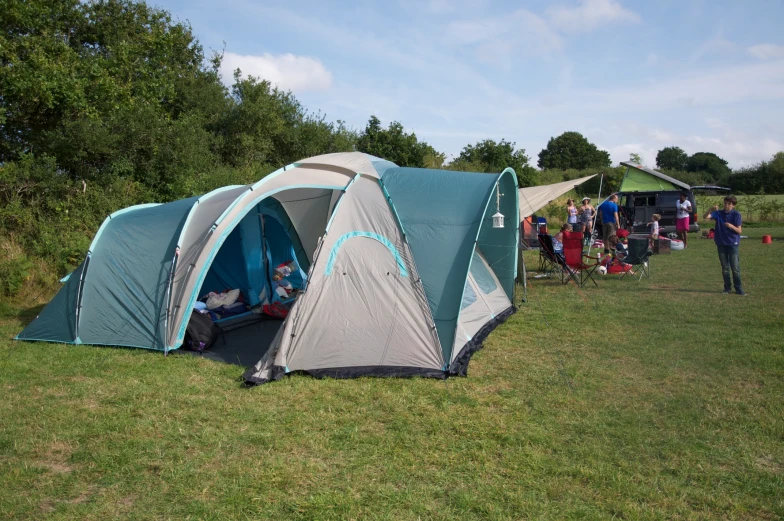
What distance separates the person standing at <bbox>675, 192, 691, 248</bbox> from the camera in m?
14.7

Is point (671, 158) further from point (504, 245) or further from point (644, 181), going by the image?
point (504, 245)

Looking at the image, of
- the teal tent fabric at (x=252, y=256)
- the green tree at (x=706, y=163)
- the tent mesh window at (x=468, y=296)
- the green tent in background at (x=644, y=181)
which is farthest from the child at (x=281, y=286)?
the green tree at (x=706, y=163)

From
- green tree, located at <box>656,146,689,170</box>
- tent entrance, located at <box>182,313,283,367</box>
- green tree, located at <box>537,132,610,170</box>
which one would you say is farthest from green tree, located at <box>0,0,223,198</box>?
green tree, located at <box>656,146,689,170</box>

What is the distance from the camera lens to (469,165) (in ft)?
79.0

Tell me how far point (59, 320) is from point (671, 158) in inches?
2168

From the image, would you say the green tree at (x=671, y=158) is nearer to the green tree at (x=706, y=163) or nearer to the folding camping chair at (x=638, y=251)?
the green tree at (x=706, y=163)

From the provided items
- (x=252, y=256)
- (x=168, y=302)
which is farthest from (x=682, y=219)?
(x=168, y=302)

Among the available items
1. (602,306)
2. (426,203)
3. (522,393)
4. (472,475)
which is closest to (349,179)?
(426,203)

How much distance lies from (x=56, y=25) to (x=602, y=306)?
38.5 feet

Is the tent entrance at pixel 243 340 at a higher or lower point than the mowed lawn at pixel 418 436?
higher

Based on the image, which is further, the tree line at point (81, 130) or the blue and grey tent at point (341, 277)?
the tree line at point (81, 130)

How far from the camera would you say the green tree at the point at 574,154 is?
43562mm

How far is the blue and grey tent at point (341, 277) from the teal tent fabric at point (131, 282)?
13mm

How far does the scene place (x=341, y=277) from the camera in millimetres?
5629
